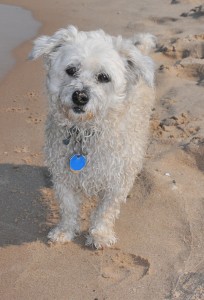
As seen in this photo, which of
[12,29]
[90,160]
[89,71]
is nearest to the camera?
[89,71]

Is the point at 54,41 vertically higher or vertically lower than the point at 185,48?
higher

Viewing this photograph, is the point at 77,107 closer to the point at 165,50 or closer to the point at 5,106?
the point at 5,106

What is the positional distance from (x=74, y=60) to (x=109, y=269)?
1.94m

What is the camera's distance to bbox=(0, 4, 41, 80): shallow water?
31.0ft

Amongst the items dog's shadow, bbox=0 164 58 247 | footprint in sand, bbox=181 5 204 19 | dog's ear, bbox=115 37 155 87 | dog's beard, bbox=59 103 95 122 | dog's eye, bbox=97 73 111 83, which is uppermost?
dog's ear, bbox=115 37 155 87

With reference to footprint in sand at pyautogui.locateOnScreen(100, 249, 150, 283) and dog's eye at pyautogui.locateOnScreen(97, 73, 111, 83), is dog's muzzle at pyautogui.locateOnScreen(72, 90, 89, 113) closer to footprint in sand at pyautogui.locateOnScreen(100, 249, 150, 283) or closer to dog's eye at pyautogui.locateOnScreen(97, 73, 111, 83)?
dog's eye at pyautogui.locateOnScreen(97, 73, 111, 83)

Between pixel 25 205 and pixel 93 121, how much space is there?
1581 millimetres

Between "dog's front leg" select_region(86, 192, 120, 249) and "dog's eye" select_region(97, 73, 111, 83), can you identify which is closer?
"dog's eye" select_region(97, 73, 111, 83)

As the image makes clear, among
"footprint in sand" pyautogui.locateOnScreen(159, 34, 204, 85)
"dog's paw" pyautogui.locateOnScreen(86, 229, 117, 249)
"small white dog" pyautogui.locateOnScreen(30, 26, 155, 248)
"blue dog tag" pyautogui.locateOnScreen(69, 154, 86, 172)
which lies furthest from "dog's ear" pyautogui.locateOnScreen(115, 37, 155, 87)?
"footprint in sand" pyautogui.locateOnScreen(159, 34, 204, 85)

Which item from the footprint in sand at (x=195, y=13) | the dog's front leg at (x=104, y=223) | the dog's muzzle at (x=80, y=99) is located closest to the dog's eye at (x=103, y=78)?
the dog's muzzle at (x=80, y=99)

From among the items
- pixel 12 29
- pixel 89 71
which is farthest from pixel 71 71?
pixel 12 29

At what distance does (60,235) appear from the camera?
16.9ft

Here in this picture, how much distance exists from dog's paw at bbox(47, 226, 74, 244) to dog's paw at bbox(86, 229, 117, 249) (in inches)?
7.6

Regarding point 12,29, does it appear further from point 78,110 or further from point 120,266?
point 120,266
